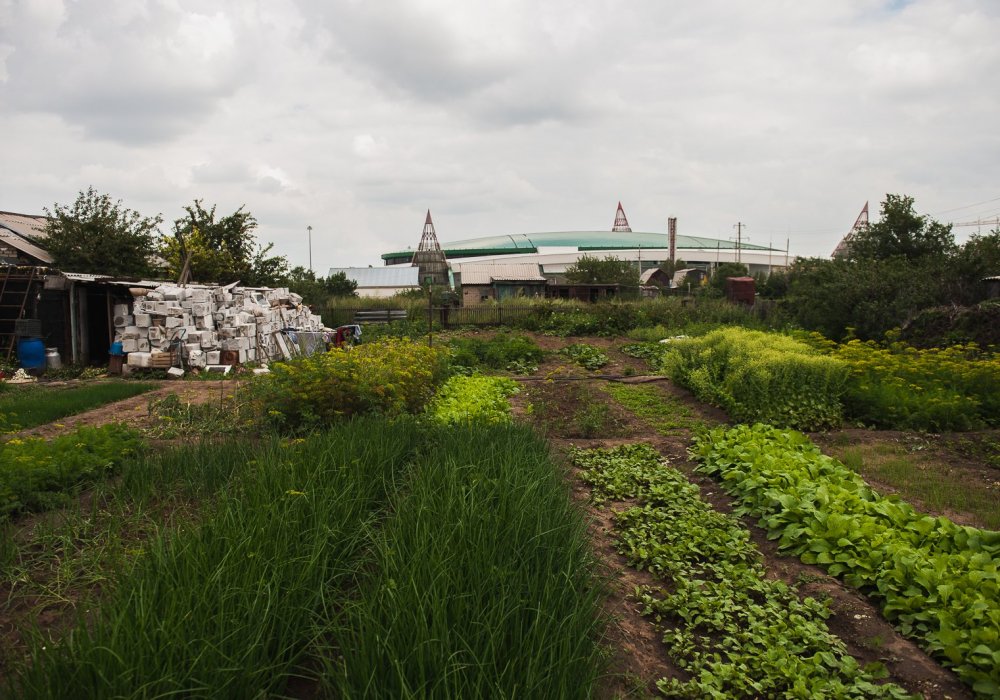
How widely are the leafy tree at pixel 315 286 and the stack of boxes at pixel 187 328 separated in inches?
413

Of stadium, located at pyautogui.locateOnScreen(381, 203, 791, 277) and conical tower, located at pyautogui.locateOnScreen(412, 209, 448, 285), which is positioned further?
stadium, located at pyautogui.locateOnScreen(381, 203, 791, 277)

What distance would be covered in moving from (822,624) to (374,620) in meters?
2.56

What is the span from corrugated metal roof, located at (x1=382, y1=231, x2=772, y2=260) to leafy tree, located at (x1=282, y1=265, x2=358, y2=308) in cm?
4823

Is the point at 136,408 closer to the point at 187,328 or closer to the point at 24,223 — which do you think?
the point at 187,328

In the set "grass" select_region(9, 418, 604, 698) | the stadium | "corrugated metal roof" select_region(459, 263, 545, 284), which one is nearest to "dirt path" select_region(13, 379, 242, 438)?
"grass" select_region(9, 418, 604, 698)

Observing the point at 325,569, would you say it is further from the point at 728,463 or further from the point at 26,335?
the point at 26,335

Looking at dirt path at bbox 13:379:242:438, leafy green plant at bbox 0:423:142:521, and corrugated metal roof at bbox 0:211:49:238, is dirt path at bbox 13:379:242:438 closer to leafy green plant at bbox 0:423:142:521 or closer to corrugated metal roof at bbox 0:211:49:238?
leafy green plant at bbox 0:423:142:521

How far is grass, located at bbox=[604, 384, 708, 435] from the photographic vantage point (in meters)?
8.54

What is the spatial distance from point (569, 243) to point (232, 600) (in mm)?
95259

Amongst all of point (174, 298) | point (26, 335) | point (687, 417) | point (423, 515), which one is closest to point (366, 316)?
point (174, 298)

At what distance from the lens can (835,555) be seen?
4133 millimetres

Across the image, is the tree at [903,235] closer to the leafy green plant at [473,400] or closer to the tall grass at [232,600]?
the leafy green plant at [473,400]

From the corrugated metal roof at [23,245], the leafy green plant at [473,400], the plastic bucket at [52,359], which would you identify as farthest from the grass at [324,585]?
the corrugated metal roof at [23,245]

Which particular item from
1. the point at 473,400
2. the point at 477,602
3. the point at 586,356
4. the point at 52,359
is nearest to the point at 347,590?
the point at 477,602
